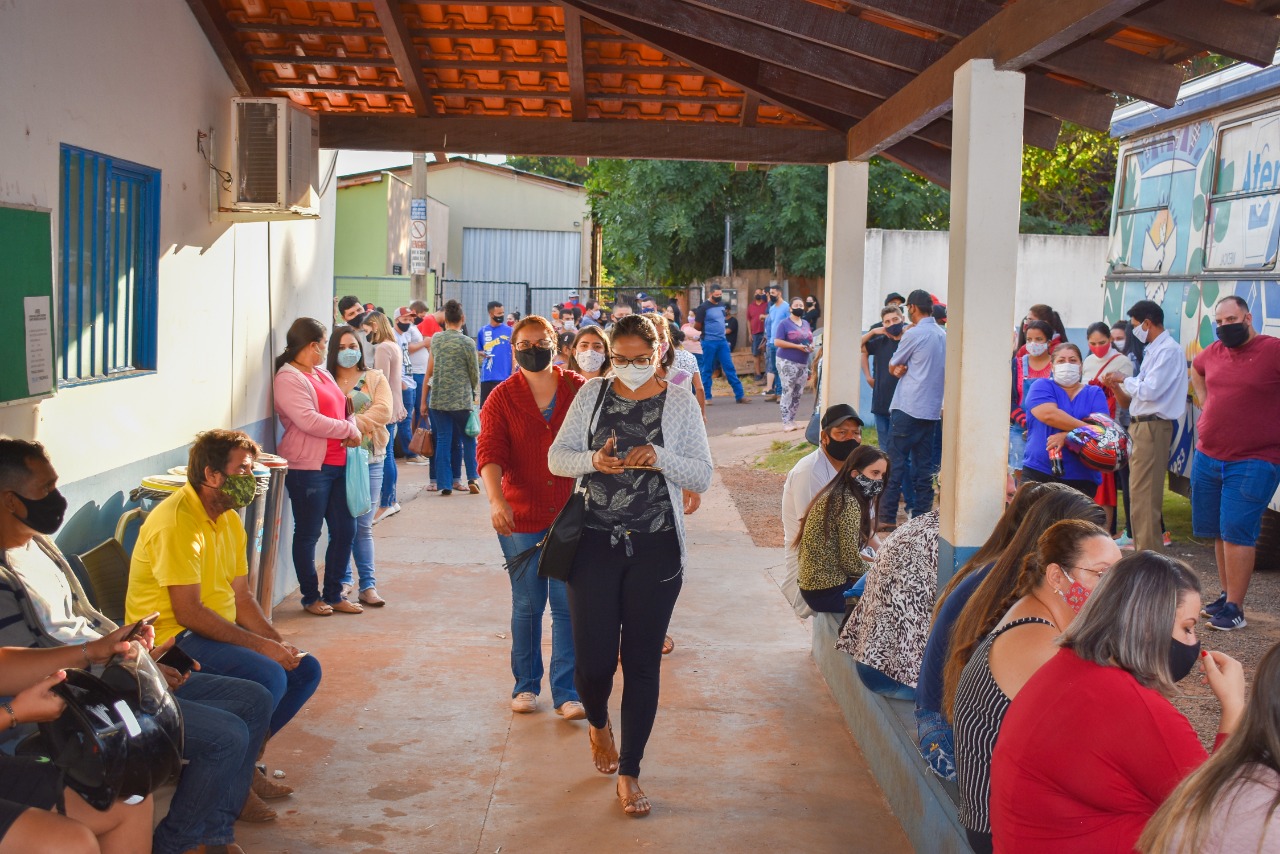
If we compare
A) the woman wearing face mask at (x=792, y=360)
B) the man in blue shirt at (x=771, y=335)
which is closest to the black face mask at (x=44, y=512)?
the woman wearing face mask at (x=792, y=360)

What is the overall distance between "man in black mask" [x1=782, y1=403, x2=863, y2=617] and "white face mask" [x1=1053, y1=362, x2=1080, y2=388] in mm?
2552

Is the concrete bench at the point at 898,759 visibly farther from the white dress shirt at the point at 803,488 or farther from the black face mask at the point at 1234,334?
the black face mask at the point at 1234,334

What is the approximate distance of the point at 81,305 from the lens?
5.66 metres

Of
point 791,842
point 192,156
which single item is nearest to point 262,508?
point 192,156

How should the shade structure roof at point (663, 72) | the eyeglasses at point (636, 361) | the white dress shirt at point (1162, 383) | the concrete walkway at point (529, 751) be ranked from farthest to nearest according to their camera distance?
1. the white dress shirt at point (1162, 383)
2. the shade structure roof at point (663, 72)
3. the eyeglasses at point (636, 361)
4. the concrete walkway at point (529, 751)

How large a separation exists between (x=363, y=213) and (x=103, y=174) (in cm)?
1804

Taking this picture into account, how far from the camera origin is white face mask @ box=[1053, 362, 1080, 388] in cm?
847

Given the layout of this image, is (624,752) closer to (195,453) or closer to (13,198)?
(195,453)

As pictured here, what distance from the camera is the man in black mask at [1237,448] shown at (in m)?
7.48

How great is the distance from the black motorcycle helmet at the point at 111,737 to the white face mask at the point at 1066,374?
6.60 m

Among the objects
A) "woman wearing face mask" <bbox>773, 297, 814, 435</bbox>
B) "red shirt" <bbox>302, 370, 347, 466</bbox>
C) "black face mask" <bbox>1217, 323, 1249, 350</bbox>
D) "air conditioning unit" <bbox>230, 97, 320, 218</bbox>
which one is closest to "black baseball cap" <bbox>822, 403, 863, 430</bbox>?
"black face mask" <bbox>1217, 323, 1249, 350</bbox>

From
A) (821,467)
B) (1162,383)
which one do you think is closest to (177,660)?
(821,467)

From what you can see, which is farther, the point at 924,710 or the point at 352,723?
the point at 352,723

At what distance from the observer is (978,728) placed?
140 inches
